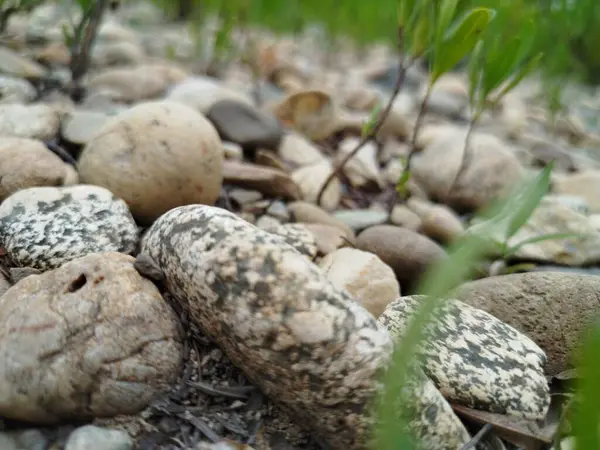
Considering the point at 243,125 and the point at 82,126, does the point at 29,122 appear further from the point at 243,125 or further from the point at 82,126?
the point at 243,125

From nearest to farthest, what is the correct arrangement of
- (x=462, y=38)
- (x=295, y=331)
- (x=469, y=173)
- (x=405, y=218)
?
(x=295, y=331), (x=462, y=38), (x=405, y=218), (x=469, y=173)

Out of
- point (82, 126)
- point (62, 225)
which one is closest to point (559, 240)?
point (62, 225)

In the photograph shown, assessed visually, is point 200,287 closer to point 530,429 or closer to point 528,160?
point 530,429

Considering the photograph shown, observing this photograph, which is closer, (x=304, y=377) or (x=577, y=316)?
(x=304, y=377)

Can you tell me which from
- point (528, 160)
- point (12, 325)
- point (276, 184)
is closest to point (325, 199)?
point (276, 184)

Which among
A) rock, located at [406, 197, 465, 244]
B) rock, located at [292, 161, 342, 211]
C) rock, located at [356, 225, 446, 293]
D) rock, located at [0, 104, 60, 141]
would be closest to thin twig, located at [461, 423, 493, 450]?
rock, located at [356, 225, 446, 293]

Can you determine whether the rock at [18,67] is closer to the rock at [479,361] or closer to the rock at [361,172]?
the rock at [361,172]

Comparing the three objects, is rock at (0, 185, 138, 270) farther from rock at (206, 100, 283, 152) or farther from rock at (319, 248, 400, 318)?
rock at (206, 100, 283, 152)
